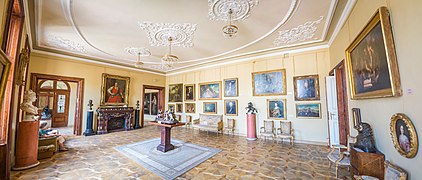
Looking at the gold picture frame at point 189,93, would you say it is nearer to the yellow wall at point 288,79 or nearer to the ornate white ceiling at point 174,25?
the yellow wall at point 288,79

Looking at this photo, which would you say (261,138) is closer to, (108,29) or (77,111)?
(108,29)

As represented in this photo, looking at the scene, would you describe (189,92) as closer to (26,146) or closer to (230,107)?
(230,107)

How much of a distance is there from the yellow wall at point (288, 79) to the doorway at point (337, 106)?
0.87 m

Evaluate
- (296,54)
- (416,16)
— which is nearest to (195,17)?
(416,16)

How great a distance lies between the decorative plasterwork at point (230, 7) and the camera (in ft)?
11.3

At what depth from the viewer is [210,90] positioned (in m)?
8.83

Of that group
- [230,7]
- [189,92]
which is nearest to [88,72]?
[189,92]

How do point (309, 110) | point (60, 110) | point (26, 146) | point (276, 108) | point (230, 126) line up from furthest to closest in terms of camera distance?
point (60, 110), point (230, 126), point (276, 108), point (309, 110), point (26, 146)

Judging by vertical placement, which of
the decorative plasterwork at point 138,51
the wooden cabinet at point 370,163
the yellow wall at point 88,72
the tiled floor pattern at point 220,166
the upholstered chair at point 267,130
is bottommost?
the tiled floor pattern at point 220,166

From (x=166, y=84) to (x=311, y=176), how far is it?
394 inches

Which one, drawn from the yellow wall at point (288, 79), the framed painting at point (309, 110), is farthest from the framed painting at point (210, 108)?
the framed painting at point (309, 110)

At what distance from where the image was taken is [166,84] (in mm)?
11438

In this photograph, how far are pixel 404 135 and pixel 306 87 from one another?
4.50 meters

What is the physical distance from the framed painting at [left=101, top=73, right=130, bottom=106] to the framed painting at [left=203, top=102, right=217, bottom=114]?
4.68 meters
